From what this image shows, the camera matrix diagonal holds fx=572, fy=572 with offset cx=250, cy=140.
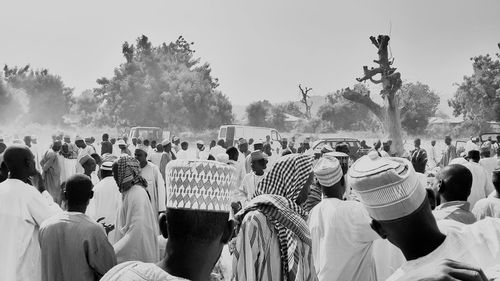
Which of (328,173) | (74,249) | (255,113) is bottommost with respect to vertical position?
(74,249)

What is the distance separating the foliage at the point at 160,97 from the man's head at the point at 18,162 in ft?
149

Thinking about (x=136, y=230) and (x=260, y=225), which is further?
(x=136, y=230)

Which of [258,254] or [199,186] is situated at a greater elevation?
[199,186]

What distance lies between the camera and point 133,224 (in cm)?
471

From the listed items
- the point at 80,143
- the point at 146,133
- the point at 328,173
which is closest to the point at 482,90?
the point at 146,133

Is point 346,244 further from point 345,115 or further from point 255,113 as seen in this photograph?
point 345,115

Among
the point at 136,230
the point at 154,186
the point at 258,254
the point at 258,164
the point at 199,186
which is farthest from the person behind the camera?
the point at 258,164

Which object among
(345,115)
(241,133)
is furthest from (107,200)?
(345,115)

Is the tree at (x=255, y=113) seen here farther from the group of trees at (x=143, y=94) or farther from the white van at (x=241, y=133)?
the white van at (x=241, y=133)

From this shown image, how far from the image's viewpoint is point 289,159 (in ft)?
13.2

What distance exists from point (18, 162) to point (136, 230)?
42.6 inches

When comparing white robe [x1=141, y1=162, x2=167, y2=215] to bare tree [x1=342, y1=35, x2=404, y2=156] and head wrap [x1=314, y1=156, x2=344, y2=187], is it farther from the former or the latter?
bare tree [x1=342, y1=35, x2=404, y2=156]

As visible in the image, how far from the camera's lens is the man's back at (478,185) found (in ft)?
24.0

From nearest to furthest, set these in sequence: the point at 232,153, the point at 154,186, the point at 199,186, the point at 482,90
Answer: the point at 199,186, the point at 154,186, the point at 232,153, the point at 482,90
